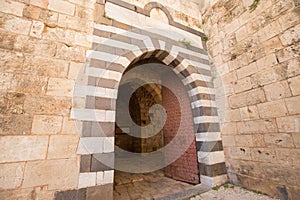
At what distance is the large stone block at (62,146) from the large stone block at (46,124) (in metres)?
0.09

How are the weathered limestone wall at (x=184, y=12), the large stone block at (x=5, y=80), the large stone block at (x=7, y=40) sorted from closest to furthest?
the large stone block at (x=5, y=80) → the large stone block at (x=7, y=40) → the weathered limestone wall at (x=184, y=12)

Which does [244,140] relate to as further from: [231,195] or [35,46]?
[35,46]

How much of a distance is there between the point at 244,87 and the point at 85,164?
3.04 m

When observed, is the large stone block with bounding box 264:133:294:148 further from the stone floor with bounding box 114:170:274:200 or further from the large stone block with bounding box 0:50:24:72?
the large stone block with bounding box 0:50:24:72

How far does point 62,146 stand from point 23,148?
0.41 metres

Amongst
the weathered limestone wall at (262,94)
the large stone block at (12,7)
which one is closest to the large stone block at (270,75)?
the weathered limestone wall at (262,94)

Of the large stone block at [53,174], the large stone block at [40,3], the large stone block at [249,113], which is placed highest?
the large stone block at [40,3]

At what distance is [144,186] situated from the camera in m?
3.24

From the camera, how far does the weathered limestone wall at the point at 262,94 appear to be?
2234 millimetres

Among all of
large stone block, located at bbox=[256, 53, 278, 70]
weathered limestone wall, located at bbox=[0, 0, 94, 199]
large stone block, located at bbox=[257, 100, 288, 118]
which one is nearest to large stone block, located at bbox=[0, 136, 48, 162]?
weathered limestone wall, located at bbox=[0, 0, 94, 199]

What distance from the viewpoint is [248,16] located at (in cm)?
296

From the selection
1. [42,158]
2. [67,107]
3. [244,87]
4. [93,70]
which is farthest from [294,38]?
[42,158]

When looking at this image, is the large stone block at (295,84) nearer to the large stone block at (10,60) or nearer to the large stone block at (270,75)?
the large stone block at (270,75)

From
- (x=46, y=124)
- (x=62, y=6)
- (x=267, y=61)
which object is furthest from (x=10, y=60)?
(x=267, y=61)
